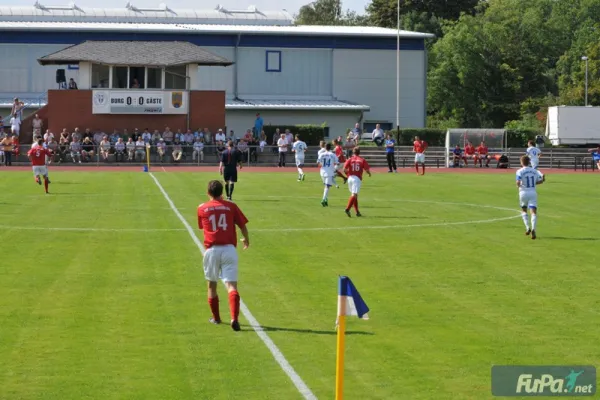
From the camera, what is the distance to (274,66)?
275 feet

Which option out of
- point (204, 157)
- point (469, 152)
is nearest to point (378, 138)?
point (469, 152)

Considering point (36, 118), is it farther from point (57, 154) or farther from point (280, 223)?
point (280, 223)

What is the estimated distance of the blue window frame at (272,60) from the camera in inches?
3300

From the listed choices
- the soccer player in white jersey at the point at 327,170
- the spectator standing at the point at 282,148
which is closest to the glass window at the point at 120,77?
the spectator standing at the point at 282,148

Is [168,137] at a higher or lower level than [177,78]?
lower

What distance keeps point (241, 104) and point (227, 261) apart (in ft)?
211

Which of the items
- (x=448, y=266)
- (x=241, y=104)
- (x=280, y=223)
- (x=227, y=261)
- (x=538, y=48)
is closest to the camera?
(x=227, y=261)

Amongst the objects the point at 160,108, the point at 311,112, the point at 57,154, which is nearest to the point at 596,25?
the point at 311,112

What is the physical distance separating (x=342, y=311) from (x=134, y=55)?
2357 inches

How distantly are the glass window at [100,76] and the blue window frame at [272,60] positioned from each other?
1723cm

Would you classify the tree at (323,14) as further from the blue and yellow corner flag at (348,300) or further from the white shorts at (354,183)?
the blue and yellow corner flag at (348,300)

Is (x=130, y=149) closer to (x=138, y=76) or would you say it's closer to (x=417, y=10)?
(x=138, y=76)

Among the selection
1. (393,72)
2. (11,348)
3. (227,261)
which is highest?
(393,72)

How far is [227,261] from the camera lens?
15.2 m
